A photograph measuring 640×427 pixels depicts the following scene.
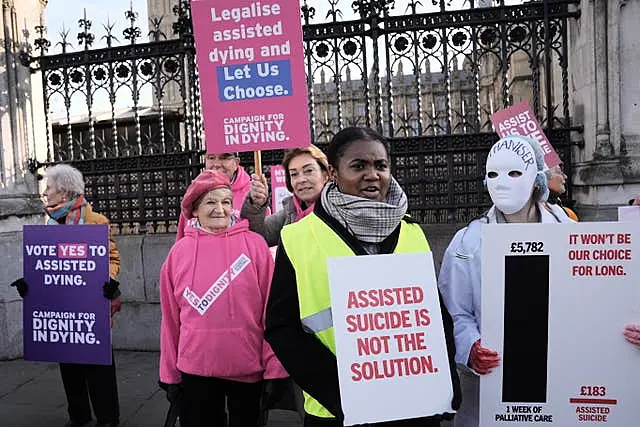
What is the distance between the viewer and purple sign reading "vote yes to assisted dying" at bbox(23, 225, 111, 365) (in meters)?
4.05

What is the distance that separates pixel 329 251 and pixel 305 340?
12.9 inches

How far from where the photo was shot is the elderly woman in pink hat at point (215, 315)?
3084mm

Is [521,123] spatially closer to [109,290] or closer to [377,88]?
[377,88]

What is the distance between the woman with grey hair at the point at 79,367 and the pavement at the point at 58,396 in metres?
0.31

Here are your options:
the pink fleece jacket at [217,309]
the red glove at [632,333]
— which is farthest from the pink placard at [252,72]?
the red glove at [632,333]

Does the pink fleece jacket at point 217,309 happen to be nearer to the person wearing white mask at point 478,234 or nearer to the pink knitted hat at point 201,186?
the pink knitted hat at point 201,186

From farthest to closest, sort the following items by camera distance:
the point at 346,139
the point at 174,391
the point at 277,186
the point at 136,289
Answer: the point at 136,289
the point at 277,186
the point at 174,391
the point at 346,139

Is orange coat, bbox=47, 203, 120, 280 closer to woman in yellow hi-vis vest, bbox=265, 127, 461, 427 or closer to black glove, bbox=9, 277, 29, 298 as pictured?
black glove, bbox=9, 277, 29, 298

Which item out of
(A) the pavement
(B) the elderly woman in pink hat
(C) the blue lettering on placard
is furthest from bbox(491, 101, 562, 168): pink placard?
(A) the pavement

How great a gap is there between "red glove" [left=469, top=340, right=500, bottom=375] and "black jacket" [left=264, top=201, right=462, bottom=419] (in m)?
0.21

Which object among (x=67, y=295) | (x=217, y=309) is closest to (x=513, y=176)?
(x=217, y=309)

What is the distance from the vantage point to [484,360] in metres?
2.36

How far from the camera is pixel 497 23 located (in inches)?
229

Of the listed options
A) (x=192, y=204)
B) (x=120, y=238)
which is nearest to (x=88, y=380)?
(x=192, y=204)
